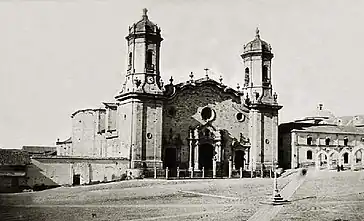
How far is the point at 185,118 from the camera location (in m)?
19.4

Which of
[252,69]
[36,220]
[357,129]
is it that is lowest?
[36,220]

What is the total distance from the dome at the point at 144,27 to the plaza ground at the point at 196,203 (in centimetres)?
670

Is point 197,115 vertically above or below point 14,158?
above

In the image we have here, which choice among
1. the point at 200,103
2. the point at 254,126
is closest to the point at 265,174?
the point at 254,126

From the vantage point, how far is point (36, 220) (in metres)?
8.51

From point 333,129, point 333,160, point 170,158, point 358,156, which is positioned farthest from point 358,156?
point 170,158

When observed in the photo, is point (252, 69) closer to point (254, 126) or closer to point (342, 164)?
point (254, 126)

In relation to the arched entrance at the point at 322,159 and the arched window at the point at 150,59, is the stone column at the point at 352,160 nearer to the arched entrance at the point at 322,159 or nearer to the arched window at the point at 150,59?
the arched entrance at the point at 322,159

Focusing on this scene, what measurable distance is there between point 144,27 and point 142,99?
2249 millimetres

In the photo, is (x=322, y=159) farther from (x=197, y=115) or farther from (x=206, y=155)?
(x=197, y=115)

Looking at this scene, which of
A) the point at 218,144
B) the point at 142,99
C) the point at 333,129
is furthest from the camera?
the point at 333,129

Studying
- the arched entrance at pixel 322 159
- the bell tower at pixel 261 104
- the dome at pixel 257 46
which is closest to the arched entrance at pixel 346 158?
the arched entrance at pixel 322 159

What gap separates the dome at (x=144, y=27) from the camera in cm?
1833

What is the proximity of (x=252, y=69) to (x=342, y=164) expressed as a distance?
7126 millimetres
